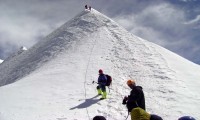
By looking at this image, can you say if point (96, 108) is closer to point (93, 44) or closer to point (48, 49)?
point (93, 44)

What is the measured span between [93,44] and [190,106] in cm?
2201

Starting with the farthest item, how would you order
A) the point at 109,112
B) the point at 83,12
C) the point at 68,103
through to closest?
the point at 83,12, the point at 68,103, the point at 109,112

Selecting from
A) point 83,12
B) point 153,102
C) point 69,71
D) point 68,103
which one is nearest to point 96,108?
point 68,103

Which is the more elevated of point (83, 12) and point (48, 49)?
point (83, 12)

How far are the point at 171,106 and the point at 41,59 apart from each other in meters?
22.7

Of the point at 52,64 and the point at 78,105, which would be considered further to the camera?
the point at 52,64

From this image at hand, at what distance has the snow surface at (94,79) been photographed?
2005 cm

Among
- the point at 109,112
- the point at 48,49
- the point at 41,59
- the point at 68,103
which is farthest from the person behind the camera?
the point at 48,49

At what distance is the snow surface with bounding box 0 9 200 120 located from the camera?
20.0 m

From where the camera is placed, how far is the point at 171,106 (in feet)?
73.3

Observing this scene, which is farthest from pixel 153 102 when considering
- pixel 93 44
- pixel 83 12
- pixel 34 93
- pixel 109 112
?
pixel 83 12

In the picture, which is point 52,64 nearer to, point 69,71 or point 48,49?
point 69,71

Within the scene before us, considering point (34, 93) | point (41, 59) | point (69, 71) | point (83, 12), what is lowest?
point (34, 93)

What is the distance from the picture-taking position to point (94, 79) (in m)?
27.9
